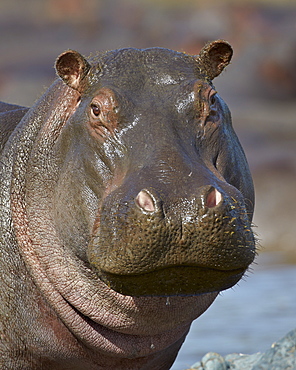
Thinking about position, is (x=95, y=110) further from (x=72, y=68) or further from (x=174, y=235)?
(x=174, y=235)

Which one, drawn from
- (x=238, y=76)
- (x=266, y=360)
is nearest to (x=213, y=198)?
(x=266, y=360)

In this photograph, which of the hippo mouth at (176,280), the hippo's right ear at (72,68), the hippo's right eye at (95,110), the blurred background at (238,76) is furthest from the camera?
the blurred background at (238,76)

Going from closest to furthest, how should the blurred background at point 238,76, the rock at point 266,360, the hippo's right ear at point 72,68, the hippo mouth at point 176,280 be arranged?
the hippo mouth at point 176,280
the hippo's right ear at point 72,68
the rock at point 266,360
the blurred background at point 238,76

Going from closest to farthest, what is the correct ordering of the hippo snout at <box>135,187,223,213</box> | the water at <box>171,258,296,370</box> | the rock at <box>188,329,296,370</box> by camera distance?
the hippo snout at <box>135,187,223,213</box> → the rock at <box>188,329,296,370</box> → the water at <box>171,258,296,370</box>

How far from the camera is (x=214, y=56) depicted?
Answer: 4.86m

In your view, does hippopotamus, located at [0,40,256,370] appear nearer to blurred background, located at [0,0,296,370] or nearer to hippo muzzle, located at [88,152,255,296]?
hippo muzzle, located at [88,152,255,296]

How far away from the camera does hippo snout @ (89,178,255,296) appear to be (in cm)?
Result: 385

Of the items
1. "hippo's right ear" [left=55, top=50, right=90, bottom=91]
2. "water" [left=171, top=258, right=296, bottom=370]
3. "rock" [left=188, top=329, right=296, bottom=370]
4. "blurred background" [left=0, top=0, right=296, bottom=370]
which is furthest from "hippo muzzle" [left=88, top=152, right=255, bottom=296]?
"blurred background" [left=0, top=0, right=296, bottom=370]

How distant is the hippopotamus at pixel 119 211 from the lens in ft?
12.9

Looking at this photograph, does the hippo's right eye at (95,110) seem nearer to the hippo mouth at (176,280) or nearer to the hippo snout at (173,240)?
the hippo snout at (173,240)

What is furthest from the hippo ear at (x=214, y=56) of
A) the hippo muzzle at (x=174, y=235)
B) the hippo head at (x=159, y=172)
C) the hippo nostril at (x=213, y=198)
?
the hippo nostril at (x=213, y=198)

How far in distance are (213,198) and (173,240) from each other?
267 mm

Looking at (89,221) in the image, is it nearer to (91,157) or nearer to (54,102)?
(91,157)

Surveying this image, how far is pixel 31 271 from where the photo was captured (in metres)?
4.83
